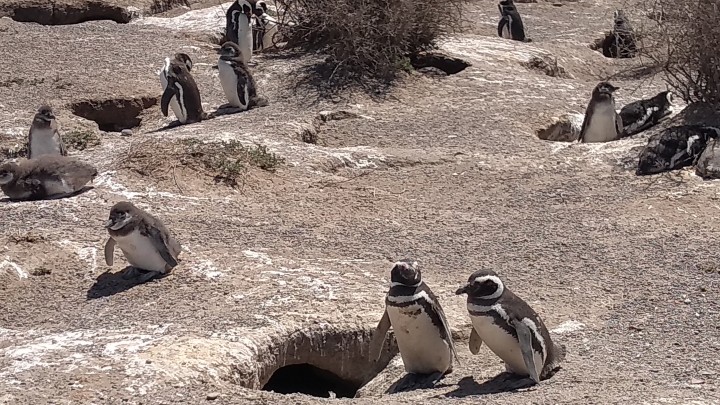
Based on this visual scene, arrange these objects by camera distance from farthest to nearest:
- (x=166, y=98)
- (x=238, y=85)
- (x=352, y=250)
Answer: (x=238, y=85), (x=166, y=98), (x=352, y=250)

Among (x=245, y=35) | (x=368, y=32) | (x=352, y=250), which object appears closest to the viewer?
(x=352, y=250)

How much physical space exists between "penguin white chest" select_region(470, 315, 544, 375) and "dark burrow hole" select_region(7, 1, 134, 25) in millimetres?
12826

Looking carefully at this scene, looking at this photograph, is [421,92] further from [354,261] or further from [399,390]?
[399,390]

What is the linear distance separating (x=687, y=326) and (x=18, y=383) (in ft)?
12.5

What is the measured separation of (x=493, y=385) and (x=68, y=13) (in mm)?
13129

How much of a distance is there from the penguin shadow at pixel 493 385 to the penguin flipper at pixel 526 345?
0.10 m

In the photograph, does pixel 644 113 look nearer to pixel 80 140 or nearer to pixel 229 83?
pixel 229 83

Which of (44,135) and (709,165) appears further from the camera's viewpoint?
(44,135)

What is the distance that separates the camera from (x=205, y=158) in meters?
9.43

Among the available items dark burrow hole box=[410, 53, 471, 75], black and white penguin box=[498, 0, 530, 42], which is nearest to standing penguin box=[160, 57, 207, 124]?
dark burrow hole box=[410, 53, 471, 75]

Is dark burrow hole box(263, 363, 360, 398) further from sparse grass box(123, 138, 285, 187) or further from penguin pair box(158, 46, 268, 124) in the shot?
penguin pair box(158, 46, 268, 124)

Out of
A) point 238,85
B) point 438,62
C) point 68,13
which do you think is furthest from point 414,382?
point 68,13

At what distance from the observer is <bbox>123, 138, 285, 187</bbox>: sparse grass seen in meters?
9.25

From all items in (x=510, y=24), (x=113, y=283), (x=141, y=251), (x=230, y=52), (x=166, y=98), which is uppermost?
(x=230, y=52)
